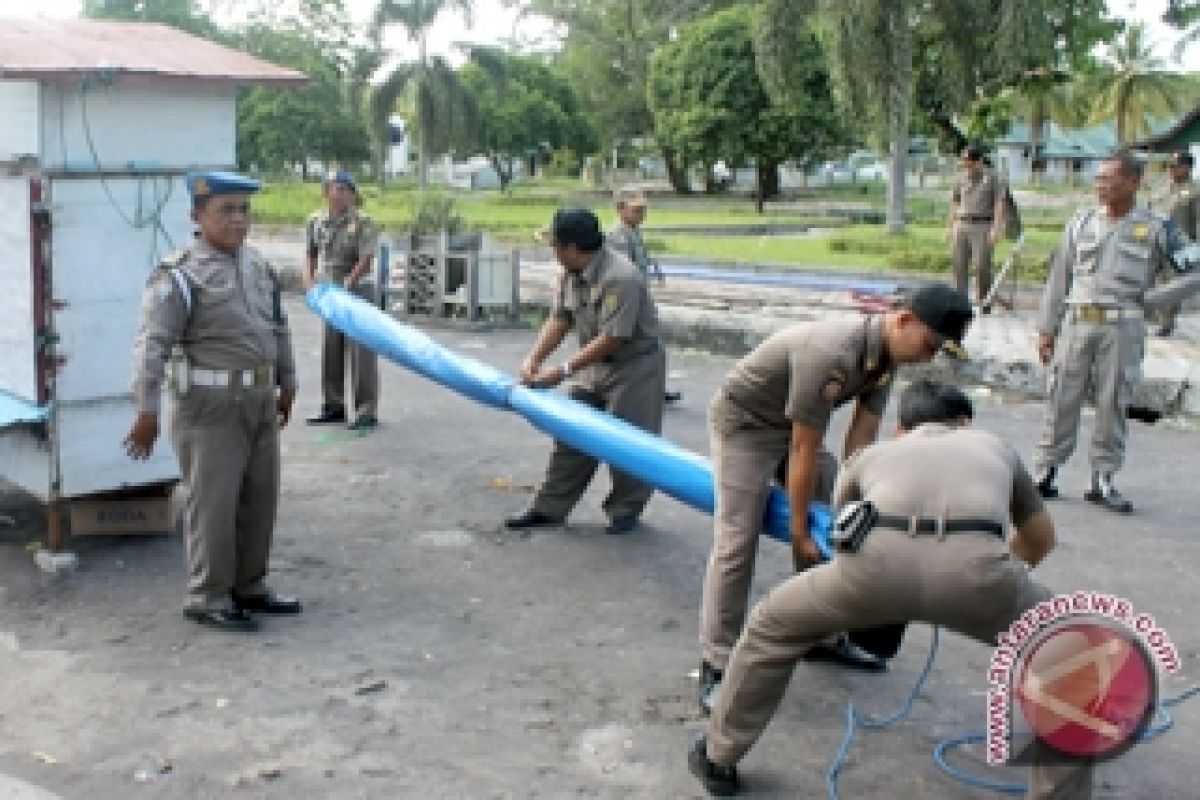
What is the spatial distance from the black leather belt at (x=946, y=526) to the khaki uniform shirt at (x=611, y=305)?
279 centimetres

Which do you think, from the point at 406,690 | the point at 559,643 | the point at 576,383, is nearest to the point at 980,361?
the point at 576,383

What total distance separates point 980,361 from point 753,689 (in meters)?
7.39

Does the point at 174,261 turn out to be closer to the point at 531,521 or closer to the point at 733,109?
the point at 531,521

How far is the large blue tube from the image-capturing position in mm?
4777

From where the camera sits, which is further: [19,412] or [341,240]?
[341,240]

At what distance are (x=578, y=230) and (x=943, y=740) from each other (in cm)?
272

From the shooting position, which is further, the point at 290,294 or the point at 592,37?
the point at 592,37

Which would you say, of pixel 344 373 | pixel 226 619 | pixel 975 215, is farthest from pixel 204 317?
pixel 975 215

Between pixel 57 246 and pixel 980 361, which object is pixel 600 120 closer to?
pixel 980 361

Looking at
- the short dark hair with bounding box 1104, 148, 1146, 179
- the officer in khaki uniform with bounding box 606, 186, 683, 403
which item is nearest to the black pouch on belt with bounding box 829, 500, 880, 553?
the short dark hair with bounding box 1104, 148, 1146, 179

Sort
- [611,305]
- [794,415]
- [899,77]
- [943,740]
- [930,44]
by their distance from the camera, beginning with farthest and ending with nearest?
[930,44]
[899,77]
[611,305]
[943,740]
[794,415]

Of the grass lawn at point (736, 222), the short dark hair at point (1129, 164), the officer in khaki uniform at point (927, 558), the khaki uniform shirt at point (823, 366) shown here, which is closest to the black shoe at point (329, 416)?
the short dark hair at point (1129, 164)

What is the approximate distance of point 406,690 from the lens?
4.62 metres

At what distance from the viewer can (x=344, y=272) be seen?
898cm
